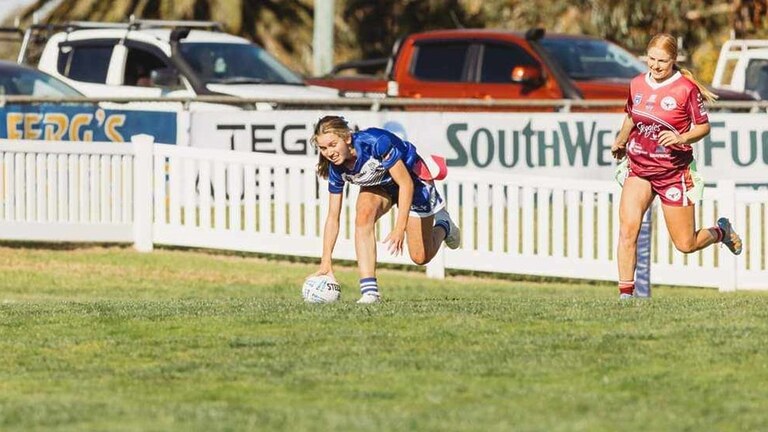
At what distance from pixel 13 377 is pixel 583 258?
888cm

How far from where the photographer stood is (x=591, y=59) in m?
22.2

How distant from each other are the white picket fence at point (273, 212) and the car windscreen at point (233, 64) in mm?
4221

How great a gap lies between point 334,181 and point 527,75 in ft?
34.6

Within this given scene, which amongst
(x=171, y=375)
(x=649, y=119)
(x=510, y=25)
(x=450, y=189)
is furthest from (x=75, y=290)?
(x=510, y=25)

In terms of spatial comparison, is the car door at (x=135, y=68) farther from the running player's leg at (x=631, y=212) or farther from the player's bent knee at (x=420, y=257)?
the running player's leg at (x=631, y=212)

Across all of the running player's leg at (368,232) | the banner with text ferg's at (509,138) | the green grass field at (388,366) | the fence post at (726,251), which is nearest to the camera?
the green grass field at (388,366)

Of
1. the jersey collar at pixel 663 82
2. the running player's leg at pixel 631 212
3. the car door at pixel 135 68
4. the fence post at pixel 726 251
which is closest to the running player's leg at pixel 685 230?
the running player's leg at pixel 631 212

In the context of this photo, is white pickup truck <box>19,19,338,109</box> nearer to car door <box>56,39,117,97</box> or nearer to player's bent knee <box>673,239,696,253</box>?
car door <box>56,39,117,97</box>

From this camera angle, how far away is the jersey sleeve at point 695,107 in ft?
34.3

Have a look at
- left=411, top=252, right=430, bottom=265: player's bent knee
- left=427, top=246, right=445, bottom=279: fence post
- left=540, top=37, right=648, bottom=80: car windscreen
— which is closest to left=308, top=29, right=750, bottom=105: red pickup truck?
left=540, top=37, right=648, bottom=80: car windscreen

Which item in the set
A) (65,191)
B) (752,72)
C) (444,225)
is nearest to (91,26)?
(65,191)

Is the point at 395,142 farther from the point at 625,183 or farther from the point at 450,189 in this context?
the point at 450,189

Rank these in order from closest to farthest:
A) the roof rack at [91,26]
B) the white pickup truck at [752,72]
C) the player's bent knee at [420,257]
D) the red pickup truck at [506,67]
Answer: the player's bent knee at [420,257], the red pickup truck at [506,67], the roof rack at [91,26], the white pickup truck at [752,72]

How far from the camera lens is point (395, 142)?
10.5 metres
